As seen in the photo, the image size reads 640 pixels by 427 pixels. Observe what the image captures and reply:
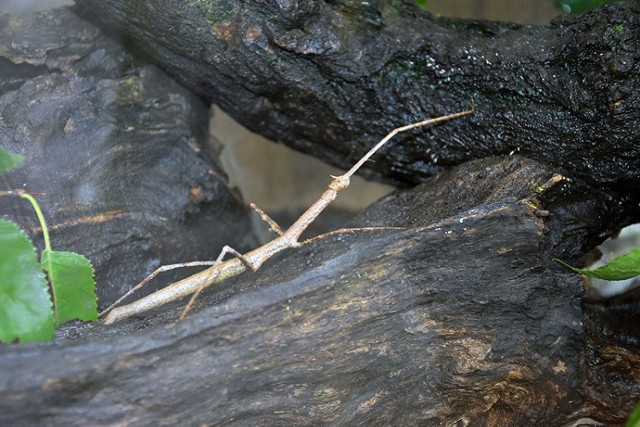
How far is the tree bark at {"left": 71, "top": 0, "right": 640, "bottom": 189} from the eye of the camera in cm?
211

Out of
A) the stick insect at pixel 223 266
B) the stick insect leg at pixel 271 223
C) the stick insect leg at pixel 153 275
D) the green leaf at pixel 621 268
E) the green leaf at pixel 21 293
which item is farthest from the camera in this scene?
the stick insect leg at pixel 271 223

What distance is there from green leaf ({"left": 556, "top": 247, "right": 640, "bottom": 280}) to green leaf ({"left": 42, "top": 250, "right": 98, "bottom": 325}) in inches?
58.0

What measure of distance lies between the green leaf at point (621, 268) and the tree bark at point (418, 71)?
1.63 ft

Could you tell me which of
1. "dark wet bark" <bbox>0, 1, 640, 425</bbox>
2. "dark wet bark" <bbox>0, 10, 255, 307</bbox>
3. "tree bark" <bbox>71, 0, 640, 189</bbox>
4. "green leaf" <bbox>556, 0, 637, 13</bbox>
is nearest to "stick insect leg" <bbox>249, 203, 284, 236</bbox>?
"dark wet bark" <bbox>0, 1, 640, 425</bbox>

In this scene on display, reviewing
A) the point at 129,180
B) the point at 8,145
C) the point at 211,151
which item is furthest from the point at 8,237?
the point at 211,151

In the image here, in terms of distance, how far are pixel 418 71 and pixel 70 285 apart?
1439 mm

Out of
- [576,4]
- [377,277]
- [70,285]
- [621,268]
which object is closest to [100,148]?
[70,285]

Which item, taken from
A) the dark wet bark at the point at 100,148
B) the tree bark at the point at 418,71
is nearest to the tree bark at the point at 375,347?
the tree bark at the point at 418,71

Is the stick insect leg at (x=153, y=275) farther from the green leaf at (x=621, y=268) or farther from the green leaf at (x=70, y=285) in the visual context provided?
the green leaf at (x=621, y=268)

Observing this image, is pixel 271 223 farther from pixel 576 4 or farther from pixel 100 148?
pixel 576 4

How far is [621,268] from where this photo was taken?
69.3 inches

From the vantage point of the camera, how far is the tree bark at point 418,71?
2.11 m

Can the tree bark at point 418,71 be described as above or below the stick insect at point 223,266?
above

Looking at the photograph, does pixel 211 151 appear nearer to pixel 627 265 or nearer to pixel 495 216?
pixel 495 216
